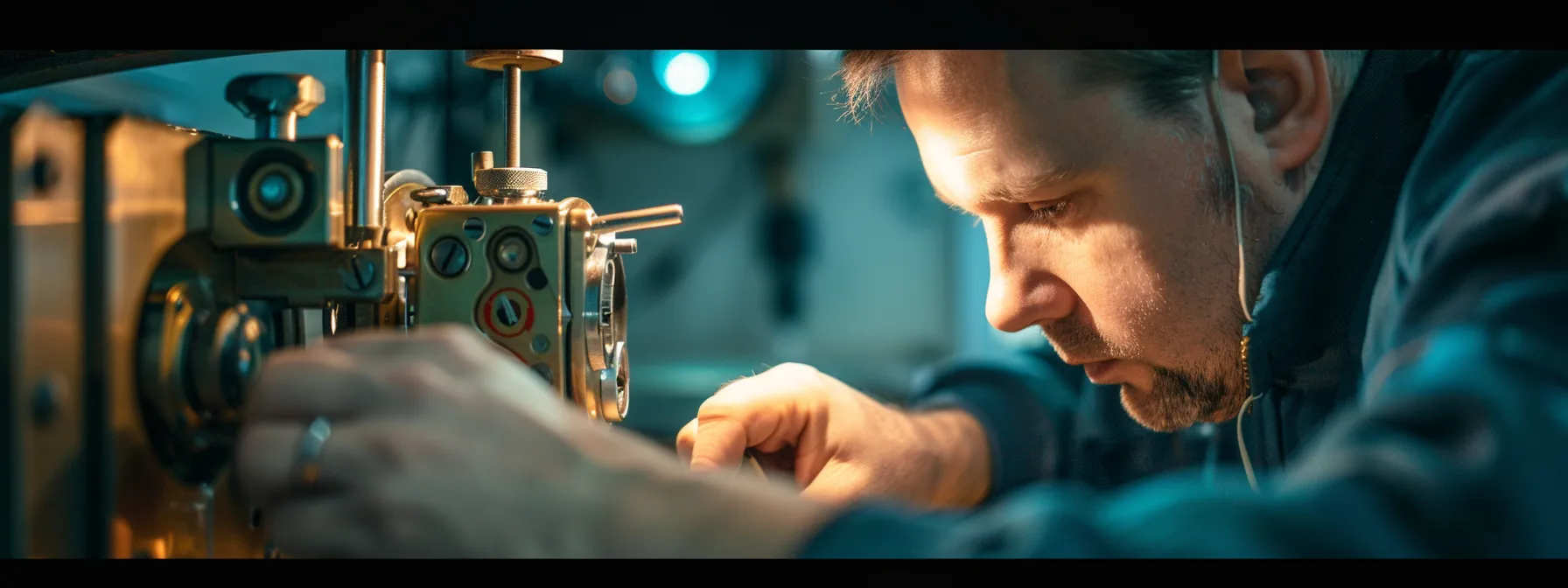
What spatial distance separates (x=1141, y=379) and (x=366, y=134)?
0.58 m

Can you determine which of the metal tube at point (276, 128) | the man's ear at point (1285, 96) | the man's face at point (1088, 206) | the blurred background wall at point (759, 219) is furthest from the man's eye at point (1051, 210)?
the blurred background wall at point (759, 219)

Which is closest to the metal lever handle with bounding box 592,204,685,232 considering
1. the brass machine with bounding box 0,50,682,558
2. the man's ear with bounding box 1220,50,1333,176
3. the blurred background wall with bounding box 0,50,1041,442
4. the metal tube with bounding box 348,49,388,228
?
the brass machine with bounding box 0,50,682,558

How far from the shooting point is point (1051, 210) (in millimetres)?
731

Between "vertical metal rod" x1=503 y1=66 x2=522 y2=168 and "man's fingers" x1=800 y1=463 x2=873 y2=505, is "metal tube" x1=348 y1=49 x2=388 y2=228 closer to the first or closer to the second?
"vertical metal rod" x1=503 y1=66 x2=522 y2=168

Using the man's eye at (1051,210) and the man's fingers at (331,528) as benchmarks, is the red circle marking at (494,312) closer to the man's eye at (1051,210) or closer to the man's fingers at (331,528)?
the man's fingers at (331,528)

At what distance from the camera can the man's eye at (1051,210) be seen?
72 cm

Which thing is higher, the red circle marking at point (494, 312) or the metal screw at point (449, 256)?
the metal screw at point (449, 256)

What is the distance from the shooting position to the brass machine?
0.43m

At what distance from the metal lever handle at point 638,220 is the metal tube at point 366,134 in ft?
0.36

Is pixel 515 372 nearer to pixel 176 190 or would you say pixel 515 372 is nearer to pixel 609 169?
pixel 176 190

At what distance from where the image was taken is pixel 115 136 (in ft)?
1.44

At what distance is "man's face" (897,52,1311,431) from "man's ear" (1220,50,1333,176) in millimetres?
28
